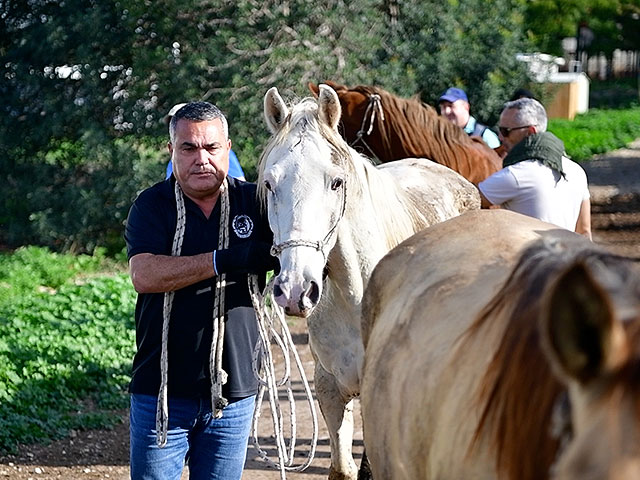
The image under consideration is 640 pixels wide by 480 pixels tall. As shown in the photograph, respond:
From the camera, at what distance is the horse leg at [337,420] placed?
432cm

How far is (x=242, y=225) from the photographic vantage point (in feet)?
11.5

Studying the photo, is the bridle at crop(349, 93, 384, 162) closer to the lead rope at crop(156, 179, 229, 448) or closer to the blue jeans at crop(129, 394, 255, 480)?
the lead rope at crop(156, 179, 229, 448)

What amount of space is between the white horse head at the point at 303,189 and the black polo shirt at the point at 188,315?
180mm


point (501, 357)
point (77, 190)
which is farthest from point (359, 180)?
point (77, 190)

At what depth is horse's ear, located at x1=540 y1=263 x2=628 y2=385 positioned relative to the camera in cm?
137

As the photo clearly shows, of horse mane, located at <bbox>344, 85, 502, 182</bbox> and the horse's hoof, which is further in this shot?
horse mane, located at <bbox>344, 85, 502, 182</bbox>

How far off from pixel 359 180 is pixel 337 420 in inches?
45.0

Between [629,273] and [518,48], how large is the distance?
12276mm

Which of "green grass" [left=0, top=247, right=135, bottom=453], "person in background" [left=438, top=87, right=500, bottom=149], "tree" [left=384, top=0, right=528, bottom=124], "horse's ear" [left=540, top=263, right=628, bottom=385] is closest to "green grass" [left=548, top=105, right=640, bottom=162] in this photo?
"tree" [left=384, top=0, right=528, bottom=124]

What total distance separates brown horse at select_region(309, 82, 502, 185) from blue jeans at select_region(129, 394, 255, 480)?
135 inches

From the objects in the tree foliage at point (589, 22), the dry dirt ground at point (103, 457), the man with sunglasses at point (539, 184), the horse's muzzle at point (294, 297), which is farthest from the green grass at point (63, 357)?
the tree foliage at point (589, 22)

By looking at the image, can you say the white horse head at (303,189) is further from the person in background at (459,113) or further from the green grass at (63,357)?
the person in background at (459,113)

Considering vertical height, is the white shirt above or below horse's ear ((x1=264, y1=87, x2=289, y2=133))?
below

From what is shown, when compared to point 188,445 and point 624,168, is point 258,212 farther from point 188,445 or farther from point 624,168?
point 624,168
